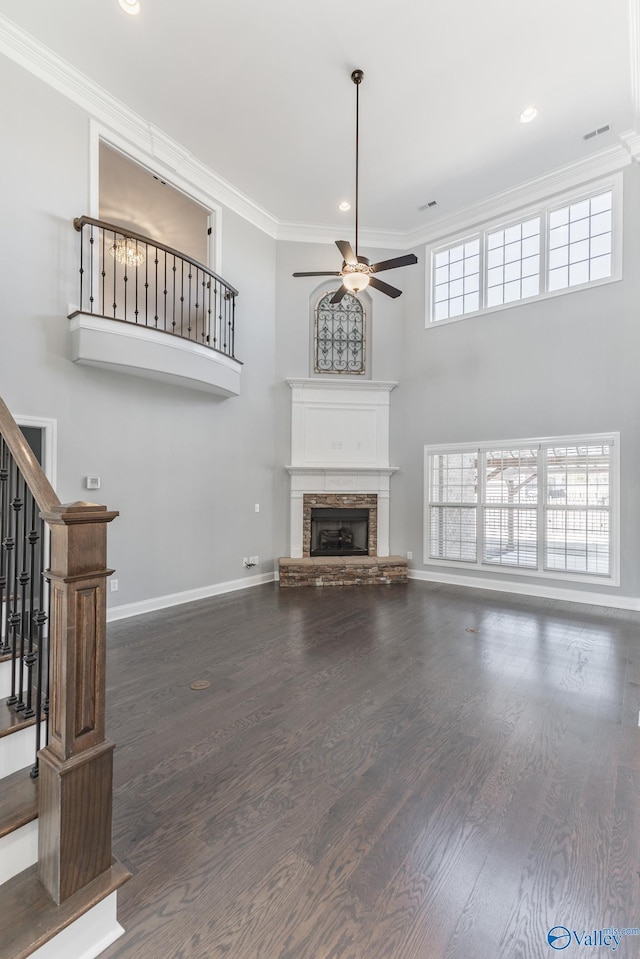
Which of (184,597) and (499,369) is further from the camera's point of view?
(499,369)

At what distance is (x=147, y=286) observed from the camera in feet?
14.8

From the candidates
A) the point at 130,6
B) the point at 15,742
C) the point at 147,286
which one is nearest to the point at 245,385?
the point at 147,286

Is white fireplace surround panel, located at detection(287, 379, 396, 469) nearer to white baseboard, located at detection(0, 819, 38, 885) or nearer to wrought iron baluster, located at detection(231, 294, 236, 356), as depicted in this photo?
wrought iron baluster, located at detection(231, 294, 236, 356)

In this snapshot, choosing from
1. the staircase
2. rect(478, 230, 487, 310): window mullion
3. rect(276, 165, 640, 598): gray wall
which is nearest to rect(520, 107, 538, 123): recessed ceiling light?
rect(276, 165, 640, 598): gray wall

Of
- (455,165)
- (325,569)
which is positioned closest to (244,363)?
(325,569)

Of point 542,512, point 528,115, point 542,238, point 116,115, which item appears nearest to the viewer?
point 116,115

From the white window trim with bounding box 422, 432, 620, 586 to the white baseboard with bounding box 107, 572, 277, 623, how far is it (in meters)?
2.66

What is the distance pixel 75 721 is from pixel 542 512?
5.90m

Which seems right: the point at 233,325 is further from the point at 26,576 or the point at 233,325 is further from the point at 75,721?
the point at 75,721

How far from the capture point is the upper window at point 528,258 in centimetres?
559

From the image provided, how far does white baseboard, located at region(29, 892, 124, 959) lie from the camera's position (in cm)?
124

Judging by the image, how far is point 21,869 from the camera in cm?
140

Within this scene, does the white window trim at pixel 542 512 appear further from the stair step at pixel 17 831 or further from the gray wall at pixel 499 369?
the stair step at pixel 17 831

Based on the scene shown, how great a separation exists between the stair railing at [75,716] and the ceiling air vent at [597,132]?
6807mm
